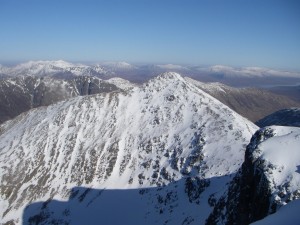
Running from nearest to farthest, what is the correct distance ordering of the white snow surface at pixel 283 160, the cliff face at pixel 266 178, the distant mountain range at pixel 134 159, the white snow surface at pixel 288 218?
the white snow surface at pixel 288 218 → the white snow surface at pixel 283 160 → the cliff face at pixel 266 178 → the distant mountain range at pixel 134 159

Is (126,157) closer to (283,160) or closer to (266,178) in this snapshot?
(266,178)

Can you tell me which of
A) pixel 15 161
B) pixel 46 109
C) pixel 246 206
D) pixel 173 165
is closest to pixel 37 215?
pixel 15 161

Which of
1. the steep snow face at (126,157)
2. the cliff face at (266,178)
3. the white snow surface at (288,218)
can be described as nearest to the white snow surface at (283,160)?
the cliff face at (266,178)

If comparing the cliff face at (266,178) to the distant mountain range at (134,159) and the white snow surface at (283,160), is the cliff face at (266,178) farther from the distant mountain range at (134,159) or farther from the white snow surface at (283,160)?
the distant mountain range at (134,159)

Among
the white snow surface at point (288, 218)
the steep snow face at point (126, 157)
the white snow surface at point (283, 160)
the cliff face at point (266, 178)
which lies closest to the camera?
the white snow surface at point (288, 218)

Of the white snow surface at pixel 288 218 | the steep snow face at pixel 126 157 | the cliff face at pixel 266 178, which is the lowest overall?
the steep snow face at pixel 126 157

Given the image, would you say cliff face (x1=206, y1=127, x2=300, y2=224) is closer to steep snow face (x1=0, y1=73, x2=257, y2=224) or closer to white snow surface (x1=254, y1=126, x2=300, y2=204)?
white snow surface (x1=254, y1=126, x2=300, y2=204)
